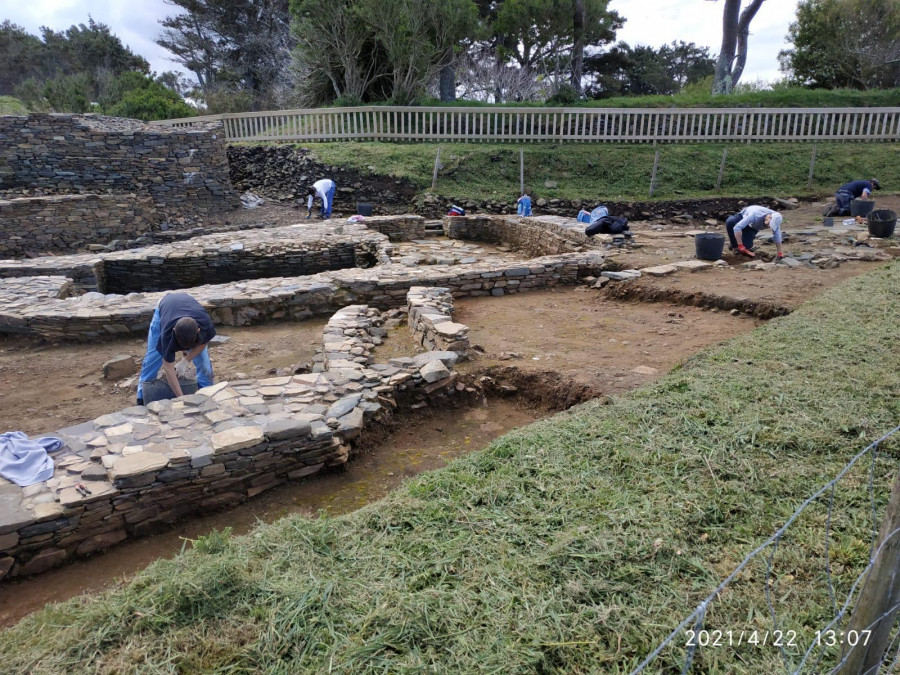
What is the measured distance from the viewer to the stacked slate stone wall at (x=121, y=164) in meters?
16.0

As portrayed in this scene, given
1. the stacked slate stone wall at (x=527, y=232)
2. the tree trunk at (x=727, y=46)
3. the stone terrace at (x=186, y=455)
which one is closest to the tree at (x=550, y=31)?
the tree trunk at (x=727, y=46)

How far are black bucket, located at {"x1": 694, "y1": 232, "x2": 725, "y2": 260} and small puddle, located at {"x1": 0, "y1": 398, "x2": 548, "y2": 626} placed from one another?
20.1 feet

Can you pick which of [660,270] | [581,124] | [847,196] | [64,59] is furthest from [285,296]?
[64,59]

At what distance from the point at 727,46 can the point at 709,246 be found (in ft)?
56.7

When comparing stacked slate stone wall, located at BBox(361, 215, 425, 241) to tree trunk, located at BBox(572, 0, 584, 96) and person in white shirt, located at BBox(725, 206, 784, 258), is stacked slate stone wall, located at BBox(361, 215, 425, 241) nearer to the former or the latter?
person in white shirt, located at BBox(725, 206, 784, 258)

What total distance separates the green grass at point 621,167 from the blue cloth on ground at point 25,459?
47.5 feet

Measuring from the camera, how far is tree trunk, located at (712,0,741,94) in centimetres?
2194

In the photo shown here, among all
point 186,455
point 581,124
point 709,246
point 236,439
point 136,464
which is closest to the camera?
point 136,464

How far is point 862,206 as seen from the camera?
12820mm

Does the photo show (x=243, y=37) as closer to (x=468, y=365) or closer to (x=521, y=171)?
(x=521, y=171)

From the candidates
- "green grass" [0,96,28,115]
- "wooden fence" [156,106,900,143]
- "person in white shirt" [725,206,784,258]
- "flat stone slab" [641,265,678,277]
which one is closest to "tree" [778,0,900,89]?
"wooden fence" [156,106,900,143]

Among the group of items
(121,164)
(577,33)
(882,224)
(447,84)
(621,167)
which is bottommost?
(882,224)

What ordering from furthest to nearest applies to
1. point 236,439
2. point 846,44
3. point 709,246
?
point 846,44
point 709,246
point 236,439

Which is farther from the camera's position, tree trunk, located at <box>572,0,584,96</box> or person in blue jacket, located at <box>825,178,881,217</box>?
tree trunk, located at <box>572,0,584,96</box>
